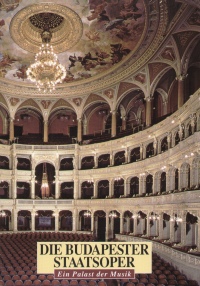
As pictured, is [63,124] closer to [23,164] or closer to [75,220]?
[23,164]

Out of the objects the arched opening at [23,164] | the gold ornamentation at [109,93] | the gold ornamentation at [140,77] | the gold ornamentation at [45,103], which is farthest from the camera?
the gold ornamentation at [45,103]

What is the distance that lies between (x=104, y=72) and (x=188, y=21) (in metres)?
10.8

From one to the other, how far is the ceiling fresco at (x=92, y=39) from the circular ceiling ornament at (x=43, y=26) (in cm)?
26

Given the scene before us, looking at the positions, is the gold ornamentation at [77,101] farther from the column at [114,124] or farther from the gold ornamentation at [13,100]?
the gold ornamentation at [13,100]

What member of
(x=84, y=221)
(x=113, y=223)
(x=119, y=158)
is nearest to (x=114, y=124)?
(x=119, y=158)

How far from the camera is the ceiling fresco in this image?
1938cm

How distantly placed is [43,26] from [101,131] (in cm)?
1288

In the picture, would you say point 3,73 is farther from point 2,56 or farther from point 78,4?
point 78,4

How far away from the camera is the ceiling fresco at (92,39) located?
63.6ft

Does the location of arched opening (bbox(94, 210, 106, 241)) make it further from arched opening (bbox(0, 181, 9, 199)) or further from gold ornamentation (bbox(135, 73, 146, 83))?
gold ornamentation (bbox(135, 73, 146, 83))

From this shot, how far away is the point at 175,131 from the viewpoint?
2073cm

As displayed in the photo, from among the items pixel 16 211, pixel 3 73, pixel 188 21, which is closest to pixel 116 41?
pixel 188 21

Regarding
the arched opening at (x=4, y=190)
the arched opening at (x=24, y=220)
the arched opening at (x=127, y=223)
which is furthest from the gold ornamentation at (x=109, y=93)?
the arched opening at (x=24, y=220)

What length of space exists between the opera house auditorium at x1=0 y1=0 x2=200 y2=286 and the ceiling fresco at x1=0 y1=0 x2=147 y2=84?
8 cm
